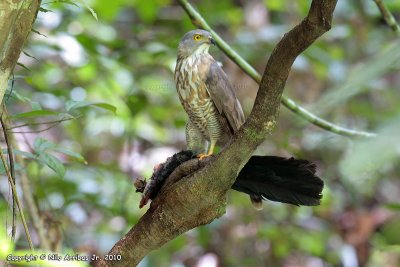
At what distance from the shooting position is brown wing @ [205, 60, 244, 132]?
3287 mm

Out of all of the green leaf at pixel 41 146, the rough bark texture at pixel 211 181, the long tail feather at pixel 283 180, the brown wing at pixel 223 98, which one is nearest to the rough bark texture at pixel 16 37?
the rough bark texture at pixel 211 181

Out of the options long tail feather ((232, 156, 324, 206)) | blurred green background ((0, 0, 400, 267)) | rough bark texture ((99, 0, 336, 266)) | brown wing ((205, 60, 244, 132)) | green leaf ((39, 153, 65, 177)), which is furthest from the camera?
blurred green background ((0, 0, 400, 267))

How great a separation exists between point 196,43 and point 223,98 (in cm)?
46

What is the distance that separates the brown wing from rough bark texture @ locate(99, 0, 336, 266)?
0.92 m

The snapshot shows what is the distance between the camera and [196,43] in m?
3.52

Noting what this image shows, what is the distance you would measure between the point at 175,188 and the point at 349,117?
490 centimetres

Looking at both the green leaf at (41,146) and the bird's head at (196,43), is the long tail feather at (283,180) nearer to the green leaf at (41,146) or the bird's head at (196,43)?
the green leaf at (41,146)

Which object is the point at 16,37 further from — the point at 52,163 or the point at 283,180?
the point at 283,180

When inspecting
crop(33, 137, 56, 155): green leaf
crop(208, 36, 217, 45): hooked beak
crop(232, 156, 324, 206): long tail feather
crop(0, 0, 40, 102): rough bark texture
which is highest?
crop(0, 0, 40, 102): rough bark texture

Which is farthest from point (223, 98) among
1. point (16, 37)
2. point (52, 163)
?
point (16, 37)

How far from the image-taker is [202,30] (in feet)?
11.5

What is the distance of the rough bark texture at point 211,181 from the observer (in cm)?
180

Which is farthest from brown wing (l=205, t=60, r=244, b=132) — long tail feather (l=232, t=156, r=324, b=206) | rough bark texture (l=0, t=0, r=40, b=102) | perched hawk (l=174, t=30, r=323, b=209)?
rough bark texture (l=0, t=0, r=40, b=102)

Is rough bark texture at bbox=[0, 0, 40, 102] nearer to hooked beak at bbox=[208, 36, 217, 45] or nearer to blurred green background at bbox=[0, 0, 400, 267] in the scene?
hooked beak at bbox=[208, 36, 217, 45]
